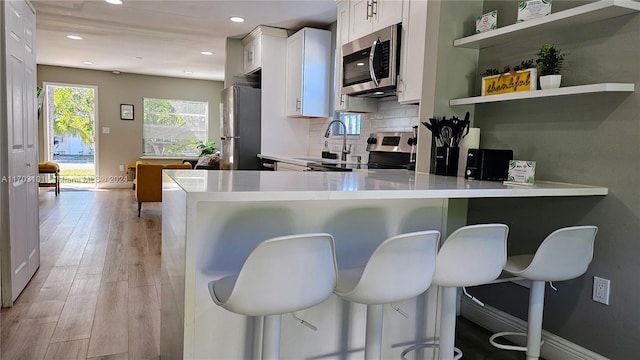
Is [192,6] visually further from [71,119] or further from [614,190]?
[71,119]

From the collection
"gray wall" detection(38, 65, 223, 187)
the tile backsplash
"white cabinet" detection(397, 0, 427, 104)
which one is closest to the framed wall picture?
"gray wall" detection(38, 65, 223, 187)

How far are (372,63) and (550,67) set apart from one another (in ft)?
4.66

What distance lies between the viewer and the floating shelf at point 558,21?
1660 mm

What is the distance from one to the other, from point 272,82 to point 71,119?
5419 mm

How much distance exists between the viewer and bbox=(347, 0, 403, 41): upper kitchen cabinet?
3.08m

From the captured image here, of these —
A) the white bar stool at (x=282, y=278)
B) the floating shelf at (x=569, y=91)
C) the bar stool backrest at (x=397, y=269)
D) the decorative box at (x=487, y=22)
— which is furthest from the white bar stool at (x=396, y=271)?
the decorative box at (x=487, y=22)

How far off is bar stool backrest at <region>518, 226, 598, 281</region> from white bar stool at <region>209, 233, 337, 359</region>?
35.4 inches

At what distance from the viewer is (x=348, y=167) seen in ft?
10.6

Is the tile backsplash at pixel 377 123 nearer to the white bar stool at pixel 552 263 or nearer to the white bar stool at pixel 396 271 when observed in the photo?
the white bar stool at pixel 552 263

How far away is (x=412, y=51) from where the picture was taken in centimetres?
286

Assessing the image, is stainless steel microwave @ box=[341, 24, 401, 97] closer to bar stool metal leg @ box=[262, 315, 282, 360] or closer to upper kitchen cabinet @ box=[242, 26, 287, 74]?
upper kitchen cabinet @ box=[242, 26, 287, 74]

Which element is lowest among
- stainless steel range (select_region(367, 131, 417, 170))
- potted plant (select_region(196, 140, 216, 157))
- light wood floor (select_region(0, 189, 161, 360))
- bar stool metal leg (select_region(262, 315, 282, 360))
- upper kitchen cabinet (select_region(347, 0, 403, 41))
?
light wood floor (select_region(0, 189, 161, 360))

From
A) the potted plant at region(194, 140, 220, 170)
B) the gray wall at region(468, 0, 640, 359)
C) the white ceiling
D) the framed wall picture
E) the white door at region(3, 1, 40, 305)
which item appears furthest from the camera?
the framed wall picture

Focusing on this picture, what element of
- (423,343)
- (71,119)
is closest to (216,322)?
(423,343)
